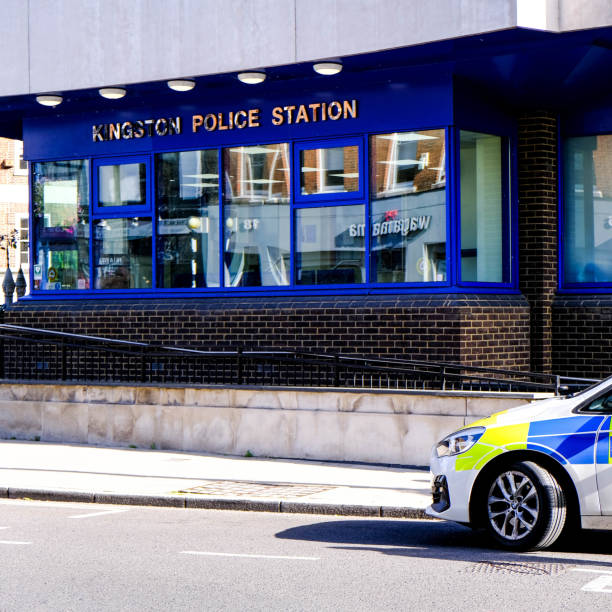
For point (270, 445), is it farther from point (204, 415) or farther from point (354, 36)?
point (354, 36)

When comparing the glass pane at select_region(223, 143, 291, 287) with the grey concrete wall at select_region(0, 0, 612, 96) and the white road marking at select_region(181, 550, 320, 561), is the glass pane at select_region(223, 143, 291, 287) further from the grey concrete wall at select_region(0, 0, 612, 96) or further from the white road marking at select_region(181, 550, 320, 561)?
the white road marking at select_region(181, 550, 320, 561)

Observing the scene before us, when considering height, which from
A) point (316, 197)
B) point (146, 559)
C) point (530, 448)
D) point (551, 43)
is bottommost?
point (146, 559)

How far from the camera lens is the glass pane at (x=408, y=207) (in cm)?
1516

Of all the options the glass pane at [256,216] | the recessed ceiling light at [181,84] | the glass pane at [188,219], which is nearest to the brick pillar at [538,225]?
the glass pane at [256,216]

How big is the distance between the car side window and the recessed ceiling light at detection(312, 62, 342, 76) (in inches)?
292

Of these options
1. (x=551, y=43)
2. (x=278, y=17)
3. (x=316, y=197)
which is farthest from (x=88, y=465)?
(x=551, y=43)

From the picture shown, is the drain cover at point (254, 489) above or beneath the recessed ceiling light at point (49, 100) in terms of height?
Result: beneath

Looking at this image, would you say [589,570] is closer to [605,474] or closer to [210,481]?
[605,474]

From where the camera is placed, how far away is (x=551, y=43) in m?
13.3

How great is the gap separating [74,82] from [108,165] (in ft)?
6.00

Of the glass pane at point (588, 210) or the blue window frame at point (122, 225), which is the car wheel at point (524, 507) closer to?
the glass pane at point (588, 210)

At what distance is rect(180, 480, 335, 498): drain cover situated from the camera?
11.5 meters

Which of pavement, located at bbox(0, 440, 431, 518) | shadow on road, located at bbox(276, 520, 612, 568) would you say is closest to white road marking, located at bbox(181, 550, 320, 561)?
shadow on road, located at bbox(276, 520, 612, 568)

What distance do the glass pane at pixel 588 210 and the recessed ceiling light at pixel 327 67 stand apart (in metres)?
3.73
